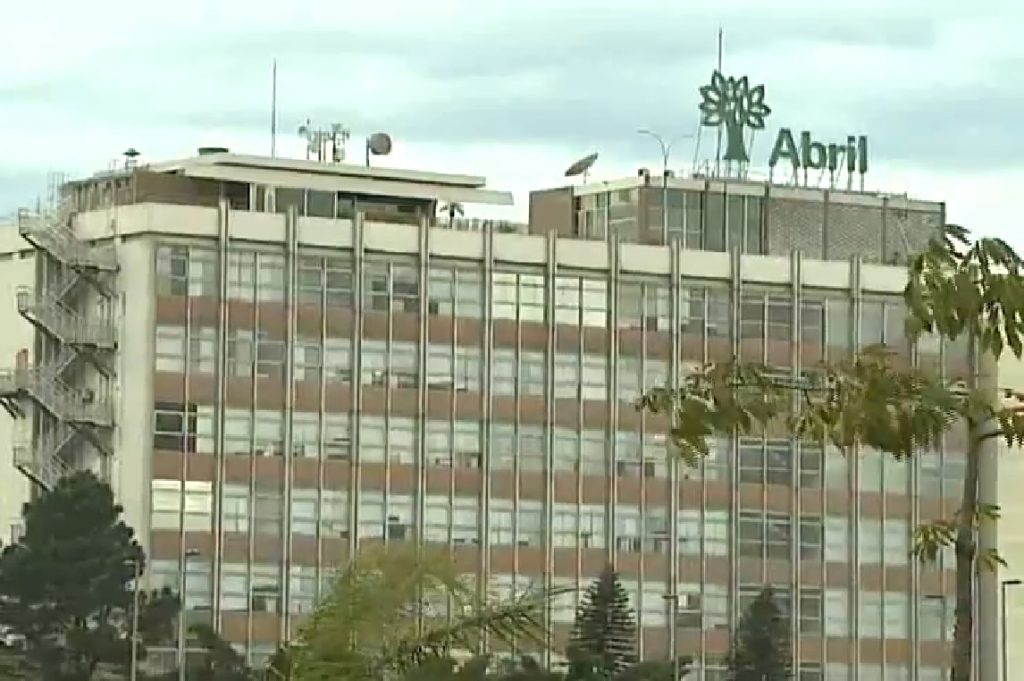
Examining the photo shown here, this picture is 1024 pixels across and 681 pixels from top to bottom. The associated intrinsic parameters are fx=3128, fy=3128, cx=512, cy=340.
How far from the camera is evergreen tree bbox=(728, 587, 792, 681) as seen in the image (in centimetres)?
11875

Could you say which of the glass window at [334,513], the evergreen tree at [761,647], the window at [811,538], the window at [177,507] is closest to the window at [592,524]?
the evergreen tree at [761,647]

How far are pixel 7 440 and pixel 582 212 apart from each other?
88.6 feet

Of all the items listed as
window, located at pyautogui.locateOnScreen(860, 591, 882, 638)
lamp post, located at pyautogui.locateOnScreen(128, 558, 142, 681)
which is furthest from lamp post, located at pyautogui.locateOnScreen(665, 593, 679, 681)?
lamp post, located at pyautogui.locateOnScreen(128, 558, 142, 681)

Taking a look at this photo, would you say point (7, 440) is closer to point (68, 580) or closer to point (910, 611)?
point (68, 580)

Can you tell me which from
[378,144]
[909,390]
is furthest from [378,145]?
[909,390]

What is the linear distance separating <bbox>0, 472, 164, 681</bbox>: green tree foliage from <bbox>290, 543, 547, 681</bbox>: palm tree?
8139 centimetres

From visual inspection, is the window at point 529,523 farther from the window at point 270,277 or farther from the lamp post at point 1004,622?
the lamp post at point 1004,622

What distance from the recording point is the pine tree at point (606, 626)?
112 m

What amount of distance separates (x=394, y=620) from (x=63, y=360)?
101494 mm

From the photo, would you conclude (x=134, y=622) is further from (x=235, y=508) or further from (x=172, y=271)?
(x=172, y=271)

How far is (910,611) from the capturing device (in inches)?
5177

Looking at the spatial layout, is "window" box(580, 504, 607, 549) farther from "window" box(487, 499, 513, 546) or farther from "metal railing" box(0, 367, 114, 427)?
"metal railing" box(0, 367, 114, 427)

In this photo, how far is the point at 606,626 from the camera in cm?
11488

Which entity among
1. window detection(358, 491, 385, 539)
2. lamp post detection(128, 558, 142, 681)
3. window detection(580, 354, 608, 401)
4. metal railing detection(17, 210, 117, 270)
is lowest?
lamp post detection(128, 558, 142, 681)
